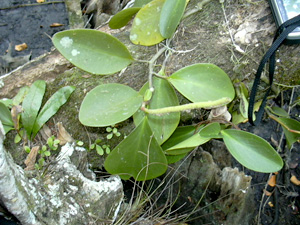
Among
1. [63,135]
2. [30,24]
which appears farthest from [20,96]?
[30,24]

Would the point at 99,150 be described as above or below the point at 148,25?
below

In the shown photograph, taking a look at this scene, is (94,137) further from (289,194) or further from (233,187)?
(289,194)

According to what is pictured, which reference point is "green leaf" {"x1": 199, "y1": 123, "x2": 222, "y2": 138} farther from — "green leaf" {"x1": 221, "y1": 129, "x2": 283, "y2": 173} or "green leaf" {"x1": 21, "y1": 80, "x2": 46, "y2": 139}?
"green leaf" {"x1": 21, "y1": 80, "x2": 46, "y2": 139}

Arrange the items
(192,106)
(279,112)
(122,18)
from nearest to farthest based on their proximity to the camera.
A: (192,106), (122,18), (279,112)

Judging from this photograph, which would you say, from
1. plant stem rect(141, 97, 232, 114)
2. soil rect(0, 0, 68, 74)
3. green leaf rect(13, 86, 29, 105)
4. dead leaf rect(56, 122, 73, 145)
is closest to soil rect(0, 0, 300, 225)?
soil rect(0, 0, 68, 74)

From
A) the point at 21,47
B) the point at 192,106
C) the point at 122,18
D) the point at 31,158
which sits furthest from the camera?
the point at 21,47

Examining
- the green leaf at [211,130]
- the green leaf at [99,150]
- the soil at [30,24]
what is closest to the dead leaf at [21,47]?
the soil at [30,24]

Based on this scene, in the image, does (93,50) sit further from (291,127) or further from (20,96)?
(291,127)

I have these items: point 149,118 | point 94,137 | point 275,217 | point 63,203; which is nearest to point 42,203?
point 63,203
